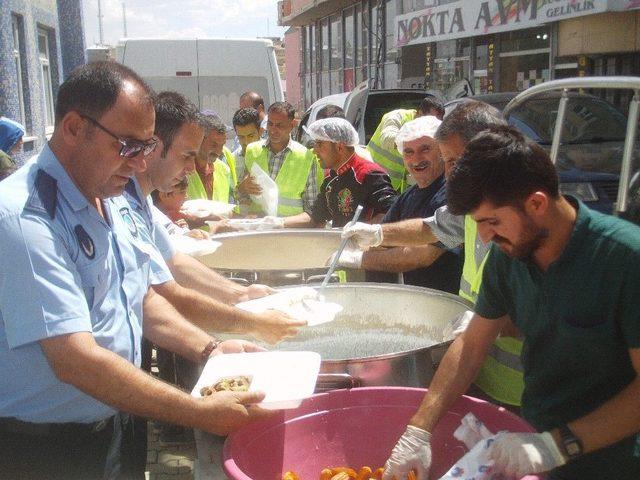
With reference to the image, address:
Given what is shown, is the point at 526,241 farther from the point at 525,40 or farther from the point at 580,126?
the point at 525,40

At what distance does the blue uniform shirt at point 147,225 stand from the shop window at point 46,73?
10.8m

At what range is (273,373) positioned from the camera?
2.07m

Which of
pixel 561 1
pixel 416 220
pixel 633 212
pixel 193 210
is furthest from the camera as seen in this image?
pixel 561 1

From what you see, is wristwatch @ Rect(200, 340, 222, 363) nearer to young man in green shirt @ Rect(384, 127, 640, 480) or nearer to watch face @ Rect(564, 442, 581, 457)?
young man in green shirt @ Rect(384, 127, 640, 480)

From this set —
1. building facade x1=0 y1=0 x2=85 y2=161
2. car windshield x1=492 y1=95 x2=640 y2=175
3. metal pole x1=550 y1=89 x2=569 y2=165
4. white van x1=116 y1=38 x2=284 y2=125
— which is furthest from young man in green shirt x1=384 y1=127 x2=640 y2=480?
building facade x1=0 y1=0 x2=85 y2=161

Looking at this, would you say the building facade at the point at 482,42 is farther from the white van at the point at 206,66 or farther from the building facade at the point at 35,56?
the building facade at the point at 35,56

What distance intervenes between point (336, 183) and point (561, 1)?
339 inches

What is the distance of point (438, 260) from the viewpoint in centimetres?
330

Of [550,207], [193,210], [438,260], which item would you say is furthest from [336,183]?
[550,207]

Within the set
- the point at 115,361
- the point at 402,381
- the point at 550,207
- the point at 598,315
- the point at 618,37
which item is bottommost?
the point at 402,381

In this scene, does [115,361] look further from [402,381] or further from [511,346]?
[511,346]

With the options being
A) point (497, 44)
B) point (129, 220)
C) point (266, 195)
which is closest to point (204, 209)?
point (266, 195)

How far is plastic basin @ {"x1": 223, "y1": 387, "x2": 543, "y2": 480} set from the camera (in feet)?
6.63

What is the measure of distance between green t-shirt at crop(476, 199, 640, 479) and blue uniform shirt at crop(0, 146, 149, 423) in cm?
108
